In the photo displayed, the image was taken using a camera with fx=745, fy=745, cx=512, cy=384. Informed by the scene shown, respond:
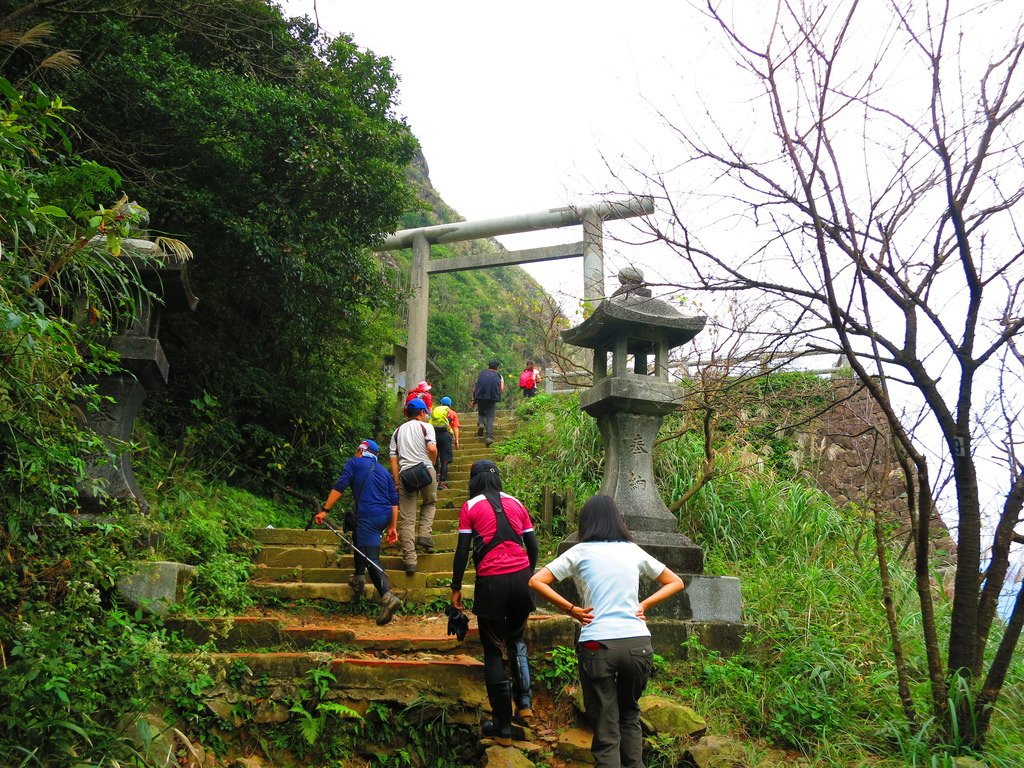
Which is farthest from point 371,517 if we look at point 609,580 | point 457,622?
point 609,580

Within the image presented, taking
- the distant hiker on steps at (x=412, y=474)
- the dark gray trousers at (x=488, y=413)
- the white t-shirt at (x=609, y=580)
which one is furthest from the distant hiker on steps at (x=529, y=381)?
the white t-shirt at (x=609, y=580)

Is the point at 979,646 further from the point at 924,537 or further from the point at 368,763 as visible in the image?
the point at 368,763

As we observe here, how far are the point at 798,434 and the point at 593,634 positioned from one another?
9780 mm

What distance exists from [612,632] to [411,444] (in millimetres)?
3968

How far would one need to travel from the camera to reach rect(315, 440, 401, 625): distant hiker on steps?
5941 millimetres

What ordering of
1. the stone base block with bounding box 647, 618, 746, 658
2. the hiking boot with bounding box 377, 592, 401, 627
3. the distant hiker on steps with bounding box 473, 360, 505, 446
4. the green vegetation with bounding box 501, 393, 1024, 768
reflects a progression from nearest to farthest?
the green vegetation with bounding box 501, 393, 1024, 768 → the stone base block with bounding box 647, 618, 746, 658 → the hiking boot with bounding box 377, 592, 401, 627 → the distant hiker on steps with bounding box 473, 360, 505, 446

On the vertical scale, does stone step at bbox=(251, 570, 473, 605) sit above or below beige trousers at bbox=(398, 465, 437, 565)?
below

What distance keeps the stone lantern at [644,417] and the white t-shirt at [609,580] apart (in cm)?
215

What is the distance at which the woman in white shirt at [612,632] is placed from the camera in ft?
10.9

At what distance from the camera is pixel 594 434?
890 centimetres

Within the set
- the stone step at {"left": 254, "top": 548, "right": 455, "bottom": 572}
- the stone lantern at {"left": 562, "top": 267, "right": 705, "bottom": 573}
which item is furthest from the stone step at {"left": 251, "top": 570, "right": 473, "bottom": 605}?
the stone lantern at {"left": 562, "top": 267, "right": 705, "bottom": 573}

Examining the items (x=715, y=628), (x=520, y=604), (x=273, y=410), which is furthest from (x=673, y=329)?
(x=273, y=410)

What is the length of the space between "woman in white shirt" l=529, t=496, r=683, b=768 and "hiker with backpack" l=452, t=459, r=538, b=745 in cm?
63

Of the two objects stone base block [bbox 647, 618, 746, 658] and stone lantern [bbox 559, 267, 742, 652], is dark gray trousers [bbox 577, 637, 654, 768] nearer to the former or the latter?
stone base block [bbox 647, 618, 746, 658]
